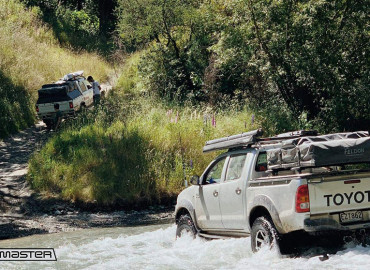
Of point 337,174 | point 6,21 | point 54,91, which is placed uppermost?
point 6,21

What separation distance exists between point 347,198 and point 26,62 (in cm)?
2697

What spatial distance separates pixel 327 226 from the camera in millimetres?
8438

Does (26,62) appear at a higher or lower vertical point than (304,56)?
higher

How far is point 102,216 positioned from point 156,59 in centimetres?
1375

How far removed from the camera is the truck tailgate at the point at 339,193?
27.5 feet

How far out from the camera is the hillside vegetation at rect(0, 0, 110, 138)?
28195mm

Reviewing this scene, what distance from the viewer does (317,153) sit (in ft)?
27.7

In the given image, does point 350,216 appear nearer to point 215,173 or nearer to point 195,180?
point 215,173

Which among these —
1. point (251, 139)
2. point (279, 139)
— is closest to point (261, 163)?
point (251, 139)

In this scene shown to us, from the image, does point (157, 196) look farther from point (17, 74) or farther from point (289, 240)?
point (17, 74)

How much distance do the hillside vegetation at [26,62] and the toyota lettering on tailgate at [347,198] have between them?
65.3 feet

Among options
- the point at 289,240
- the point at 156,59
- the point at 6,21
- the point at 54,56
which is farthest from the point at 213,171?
the point at 6,21

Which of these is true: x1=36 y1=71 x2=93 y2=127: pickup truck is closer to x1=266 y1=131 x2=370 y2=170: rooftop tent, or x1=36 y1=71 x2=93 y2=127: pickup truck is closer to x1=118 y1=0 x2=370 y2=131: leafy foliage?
x1=118 y1=0 x2=370 y2=131: leafy foliage

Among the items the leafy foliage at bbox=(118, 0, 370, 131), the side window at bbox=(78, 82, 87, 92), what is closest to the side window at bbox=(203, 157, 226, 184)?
the leafy foliage at bbox=(118, 0, 370, 131)
